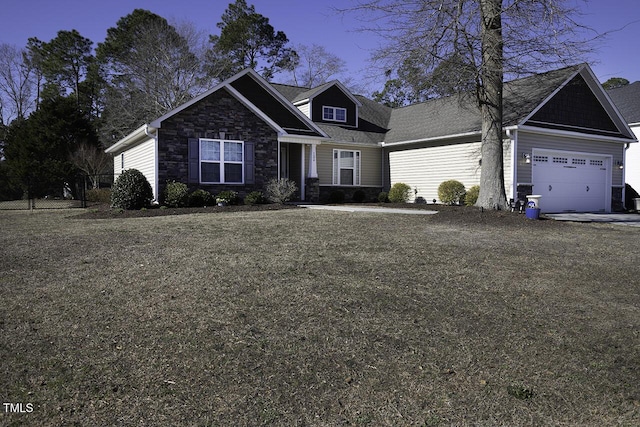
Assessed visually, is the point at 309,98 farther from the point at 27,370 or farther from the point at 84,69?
the point at 84,69

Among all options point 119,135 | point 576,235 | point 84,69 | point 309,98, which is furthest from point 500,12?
point 84,69

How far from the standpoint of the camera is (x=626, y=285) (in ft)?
18.8

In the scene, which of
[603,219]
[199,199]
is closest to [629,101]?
[603,219]

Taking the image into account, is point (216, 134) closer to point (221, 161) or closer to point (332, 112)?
point (221, 161)

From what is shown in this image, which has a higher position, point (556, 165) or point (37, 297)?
point (556, 165)

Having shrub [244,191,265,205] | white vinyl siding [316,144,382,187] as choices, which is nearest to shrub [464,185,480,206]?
white vinyl siding [316,144,382,187]

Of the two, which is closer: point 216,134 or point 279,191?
point 216,134

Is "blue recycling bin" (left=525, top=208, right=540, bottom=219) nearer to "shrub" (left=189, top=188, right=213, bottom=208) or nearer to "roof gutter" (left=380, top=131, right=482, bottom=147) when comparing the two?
"roof gutter" (left=380, top=131, right=482, bottom=147)

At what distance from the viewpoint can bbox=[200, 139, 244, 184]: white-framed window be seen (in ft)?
50.9

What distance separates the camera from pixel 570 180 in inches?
701

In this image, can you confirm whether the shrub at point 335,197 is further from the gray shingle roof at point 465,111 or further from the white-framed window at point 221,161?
the white-framed window at point 221,161

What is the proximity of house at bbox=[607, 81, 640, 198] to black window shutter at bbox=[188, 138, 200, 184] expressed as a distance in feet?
66.5

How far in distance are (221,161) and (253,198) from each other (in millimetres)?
1810

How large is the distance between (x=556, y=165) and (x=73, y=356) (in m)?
17.7
